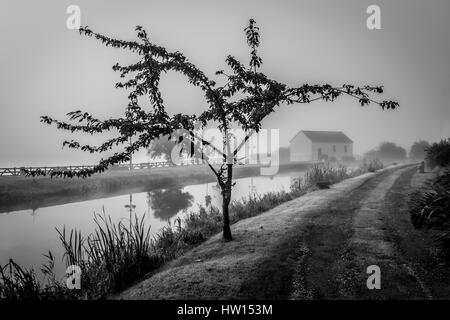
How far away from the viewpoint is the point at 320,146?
72.6 m

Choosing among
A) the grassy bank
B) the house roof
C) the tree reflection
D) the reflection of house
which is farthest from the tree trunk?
the house roof

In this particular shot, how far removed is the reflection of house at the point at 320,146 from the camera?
236 ft

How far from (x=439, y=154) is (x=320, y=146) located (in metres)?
52.2

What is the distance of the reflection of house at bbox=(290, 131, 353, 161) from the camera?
2830 inches

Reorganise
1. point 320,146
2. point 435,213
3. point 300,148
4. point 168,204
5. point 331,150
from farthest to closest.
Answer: point 300,148 < point 331,150 < point 320,146 < point 168,204 < point 435,213

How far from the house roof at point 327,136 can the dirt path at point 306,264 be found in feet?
218

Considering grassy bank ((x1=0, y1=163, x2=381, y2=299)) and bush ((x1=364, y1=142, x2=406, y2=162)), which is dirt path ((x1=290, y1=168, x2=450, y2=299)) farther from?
bush ((x1=364, y1=142, x2=406, y2=162))

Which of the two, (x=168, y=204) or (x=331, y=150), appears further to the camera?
(x=331, y=150)

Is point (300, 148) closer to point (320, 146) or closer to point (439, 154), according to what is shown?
point (320, 146)

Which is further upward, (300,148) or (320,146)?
(320,146)

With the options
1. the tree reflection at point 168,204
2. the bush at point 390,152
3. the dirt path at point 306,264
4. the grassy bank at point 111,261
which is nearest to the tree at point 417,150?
the bush at point 390,152

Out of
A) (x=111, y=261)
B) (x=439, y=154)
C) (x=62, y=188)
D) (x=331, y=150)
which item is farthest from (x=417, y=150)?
(x=111, y=261)

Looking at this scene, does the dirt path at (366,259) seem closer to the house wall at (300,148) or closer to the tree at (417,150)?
the house wall at (300,148)

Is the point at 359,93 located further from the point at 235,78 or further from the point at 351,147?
the point at 351,147
